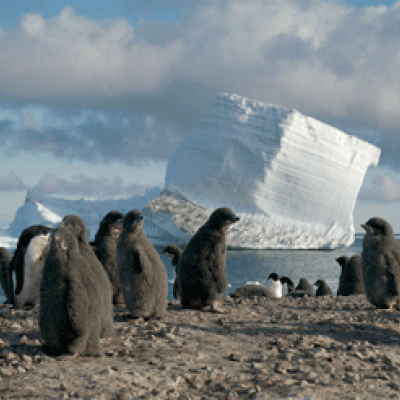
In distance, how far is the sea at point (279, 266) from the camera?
948 inches

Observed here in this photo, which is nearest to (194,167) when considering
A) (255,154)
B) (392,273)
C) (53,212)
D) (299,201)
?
(255,154)

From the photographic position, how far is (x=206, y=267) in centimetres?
526

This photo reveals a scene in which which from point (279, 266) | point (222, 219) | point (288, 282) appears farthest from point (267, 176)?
point (222, 219)

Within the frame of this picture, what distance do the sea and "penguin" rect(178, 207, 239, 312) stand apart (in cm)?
1336

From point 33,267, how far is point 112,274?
84cm

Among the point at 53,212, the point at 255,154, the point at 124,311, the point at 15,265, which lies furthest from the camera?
the point at 53,212

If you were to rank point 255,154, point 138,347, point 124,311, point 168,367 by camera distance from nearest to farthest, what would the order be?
point 168,367 < point 138,347 < point 124,311 < point 255,154

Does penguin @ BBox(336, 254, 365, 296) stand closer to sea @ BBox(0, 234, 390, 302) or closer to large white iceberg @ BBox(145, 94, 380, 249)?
sea @ BBox(0, 234, 390, 302)

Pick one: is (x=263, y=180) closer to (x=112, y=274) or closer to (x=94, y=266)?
(x=112, y=274)

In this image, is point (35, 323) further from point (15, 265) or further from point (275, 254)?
point (275, 254)

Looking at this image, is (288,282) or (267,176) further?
(267,176)

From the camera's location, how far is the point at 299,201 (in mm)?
36281

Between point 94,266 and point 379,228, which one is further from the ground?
point 379,228

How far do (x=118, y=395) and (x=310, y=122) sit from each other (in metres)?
34.2
